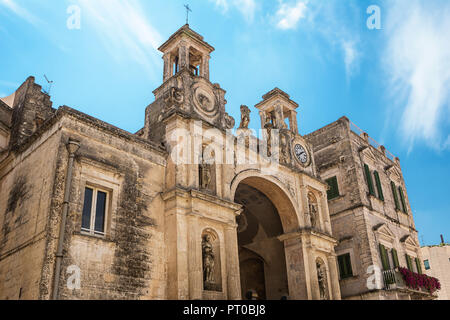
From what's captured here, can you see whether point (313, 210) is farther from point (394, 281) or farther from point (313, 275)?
point (394, 281)

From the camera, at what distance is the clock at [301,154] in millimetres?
23891

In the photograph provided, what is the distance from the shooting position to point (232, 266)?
1666 cm

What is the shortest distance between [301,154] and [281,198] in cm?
364

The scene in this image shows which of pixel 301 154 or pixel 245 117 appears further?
pixel 301 154

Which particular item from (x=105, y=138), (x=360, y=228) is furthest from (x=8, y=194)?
(x=360, y=228)

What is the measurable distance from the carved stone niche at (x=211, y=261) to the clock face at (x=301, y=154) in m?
8.72

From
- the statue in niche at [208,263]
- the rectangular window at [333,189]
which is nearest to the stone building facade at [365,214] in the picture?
the rectangular window at [333,189]

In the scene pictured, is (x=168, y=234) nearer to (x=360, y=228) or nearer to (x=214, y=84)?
(x=214, y=84)

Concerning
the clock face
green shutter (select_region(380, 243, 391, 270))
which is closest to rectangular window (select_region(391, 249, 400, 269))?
green shutter (select_region(380, 243, 391, 270))

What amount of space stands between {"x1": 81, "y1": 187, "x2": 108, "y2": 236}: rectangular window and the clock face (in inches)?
476

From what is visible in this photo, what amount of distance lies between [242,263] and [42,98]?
13148 millimetres

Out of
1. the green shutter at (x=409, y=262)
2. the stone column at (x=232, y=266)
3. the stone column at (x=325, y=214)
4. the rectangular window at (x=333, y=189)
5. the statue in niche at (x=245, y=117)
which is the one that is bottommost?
the stone column at (x=232, y=266)

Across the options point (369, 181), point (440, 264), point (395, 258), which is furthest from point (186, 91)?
point (440, 264)

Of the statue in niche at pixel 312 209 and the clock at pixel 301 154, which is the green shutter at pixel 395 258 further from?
the clock at pixel 301 154
